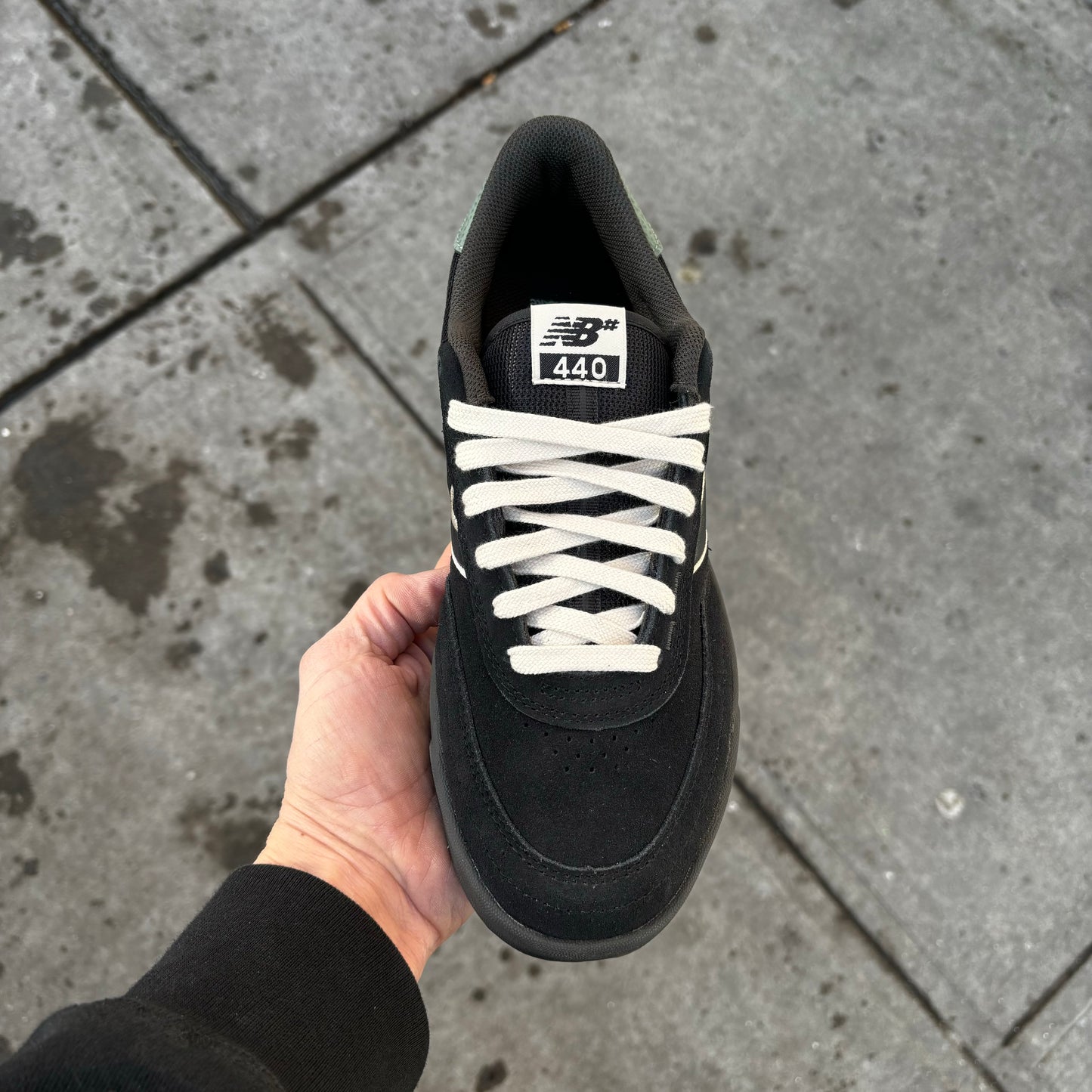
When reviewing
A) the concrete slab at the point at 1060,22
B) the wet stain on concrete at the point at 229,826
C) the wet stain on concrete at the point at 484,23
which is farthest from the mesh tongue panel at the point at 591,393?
the concrete slab at the point at 1060,22

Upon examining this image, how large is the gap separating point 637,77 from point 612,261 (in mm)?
1300

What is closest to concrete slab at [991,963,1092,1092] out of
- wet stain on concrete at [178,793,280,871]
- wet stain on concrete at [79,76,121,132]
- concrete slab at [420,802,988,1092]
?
concrete slab at [420,802,988,1092]

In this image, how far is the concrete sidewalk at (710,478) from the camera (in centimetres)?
193

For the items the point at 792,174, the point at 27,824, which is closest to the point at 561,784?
the point at 27,824

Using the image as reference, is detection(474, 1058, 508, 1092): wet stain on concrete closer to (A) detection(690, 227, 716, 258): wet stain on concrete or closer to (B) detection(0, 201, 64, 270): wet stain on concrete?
(A) detection(690, 227, 716, 258): wet stain on concrete

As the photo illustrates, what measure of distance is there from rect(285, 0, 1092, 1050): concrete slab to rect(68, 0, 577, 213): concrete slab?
13cm

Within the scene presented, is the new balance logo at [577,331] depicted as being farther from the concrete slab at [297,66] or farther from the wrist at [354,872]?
the concrete slab at [297,66]

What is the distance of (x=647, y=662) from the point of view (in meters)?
1.32

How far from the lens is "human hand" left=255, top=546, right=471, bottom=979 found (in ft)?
4.95

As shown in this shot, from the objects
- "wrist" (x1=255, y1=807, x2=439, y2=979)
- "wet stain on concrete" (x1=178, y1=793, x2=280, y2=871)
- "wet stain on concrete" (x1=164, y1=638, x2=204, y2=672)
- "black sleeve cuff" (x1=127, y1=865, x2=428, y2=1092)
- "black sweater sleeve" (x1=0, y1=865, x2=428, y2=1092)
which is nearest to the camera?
"black sweater sleeve" (x1=0, y1=865, x2=428, y2=1092)

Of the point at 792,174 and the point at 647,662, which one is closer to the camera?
the point at 647,662

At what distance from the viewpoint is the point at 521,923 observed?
1.32 meters

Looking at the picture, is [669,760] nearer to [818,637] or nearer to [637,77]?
[818,637]

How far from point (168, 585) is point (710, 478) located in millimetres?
1393
